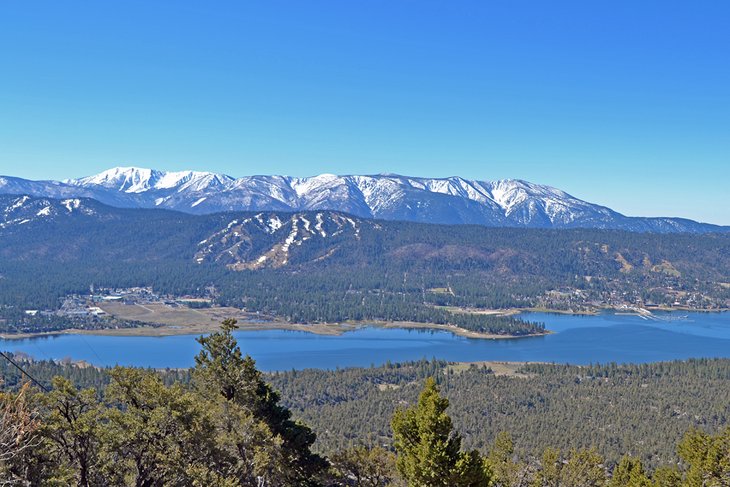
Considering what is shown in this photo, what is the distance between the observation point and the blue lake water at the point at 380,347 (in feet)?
467

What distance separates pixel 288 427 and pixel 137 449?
8.28 m

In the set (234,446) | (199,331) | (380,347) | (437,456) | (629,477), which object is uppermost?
(437,456)

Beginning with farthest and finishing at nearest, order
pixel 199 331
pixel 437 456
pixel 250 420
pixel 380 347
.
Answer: pixel 199 331 < pixel 380 347 < pixel 250 420 < pixel 437 456

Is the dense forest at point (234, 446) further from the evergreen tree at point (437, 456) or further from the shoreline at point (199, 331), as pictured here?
the shoreline at point (199, 331)

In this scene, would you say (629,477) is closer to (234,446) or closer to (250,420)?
(250,420)

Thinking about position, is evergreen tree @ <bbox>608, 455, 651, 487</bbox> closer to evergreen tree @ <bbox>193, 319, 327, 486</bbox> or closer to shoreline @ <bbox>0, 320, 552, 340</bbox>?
evergreen tree @ <bbox>193, 319, 327, 486</bbox>

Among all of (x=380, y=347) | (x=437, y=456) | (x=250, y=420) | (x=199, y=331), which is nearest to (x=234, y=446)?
(x=250, y=420)

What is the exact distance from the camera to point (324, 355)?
150750mm

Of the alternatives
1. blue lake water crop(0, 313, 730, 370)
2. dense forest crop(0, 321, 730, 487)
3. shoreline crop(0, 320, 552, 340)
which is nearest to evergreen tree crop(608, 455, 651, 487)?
dense forest crop(0, 321, 730, 487)

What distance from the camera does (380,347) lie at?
164m

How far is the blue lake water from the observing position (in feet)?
467

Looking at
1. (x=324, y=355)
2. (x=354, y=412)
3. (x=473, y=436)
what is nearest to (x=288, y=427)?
(x=473, y=436)

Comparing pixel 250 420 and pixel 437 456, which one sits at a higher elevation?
pixel 437 456

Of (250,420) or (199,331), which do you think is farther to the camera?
(199,331)
